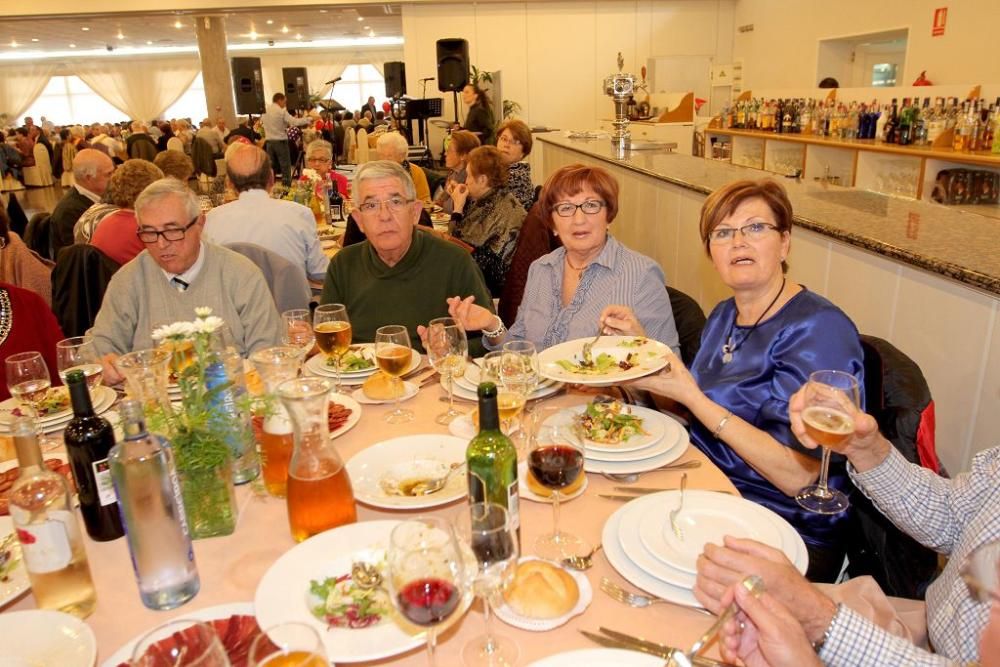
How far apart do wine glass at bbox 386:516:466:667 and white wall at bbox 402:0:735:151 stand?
10.3m

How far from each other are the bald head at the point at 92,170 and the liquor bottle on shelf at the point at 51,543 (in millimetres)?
4097

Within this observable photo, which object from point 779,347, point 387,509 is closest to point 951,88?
point 779,347

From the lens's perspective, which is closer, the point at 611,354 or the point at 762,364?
the point at 762,364

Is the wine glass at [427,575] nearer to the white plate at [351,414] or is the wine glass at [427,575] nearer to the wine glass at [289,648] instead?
the wine glass at [289,648]

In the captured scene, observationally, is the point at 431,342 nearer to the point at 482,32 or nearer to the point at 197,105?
the point at 482,32

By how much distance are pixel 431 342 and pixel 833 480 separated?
40.2 inches

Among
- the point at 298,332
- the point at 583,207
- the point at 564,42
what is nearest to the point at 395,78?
the point at 564,42

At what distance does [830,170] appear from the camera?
6.61m

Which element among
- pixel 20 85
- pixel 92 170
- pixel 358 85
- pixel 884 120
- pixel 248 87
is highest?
pixel 20 85

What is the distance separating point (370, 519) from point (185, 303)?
4.98ft

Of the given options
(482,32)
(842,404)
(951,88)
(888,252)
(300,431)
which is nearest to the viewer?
(300,431)

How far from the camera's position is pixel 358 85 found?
84.7 feet

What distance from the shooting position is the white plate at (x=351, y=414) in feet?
5.53

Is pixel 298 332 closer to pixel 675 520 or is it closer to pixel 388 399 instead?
pixel 388 399
